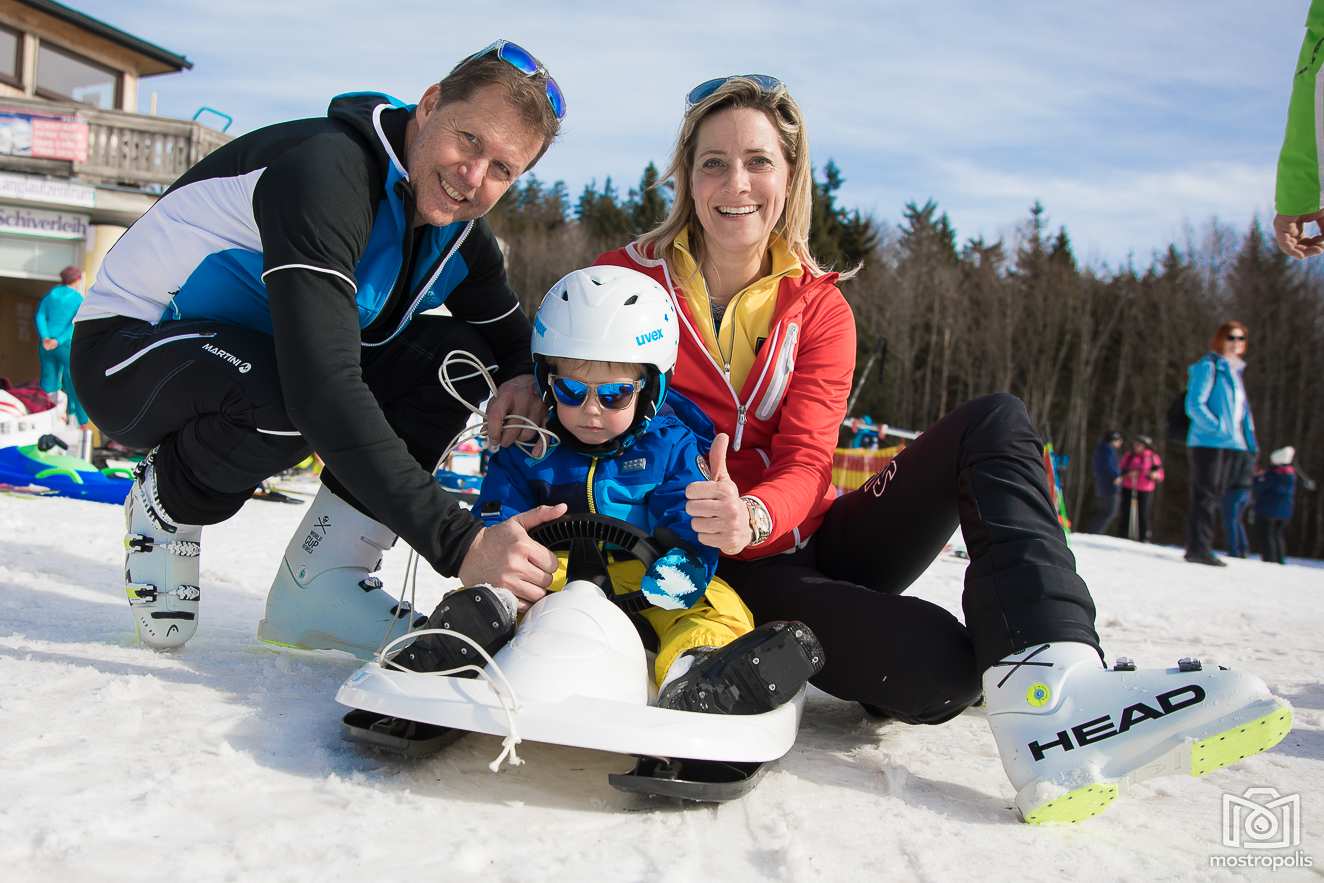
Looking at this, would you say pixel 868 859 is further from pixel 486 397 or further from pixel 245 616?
pixel 245 616

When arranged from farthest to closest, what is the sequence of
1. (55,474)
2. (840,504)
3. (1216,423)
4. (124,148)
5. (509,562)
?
(124,148) → (1216,423) → (55,474) → (840,504) → (509,562)

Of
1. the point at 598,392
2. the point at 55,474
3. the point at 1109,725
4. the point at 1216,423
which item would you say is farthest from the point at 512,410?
the point at 1216,423

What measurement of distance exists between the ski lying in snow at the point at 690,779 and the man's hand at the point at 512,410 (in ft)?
3.59

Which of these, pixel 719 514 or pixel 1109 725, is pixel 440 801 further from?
pixel 1109 725

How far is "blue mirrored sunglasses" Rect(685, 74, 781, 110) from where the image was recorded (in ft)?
9.43

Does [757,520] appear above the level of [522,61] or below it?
below

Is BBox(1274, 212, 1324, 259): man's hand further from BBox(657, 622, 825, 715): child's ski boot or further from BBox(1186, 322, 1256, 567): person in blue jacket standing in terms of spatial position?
BBox(1186, 322, 1256, 567): person in blue jacket standing

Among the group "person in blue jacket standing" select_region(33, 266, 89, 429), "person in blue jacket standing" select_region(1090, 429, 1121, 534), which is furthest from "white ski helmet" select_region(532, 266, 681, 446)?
"person in blue jacket standing" select_region(1090, 429, 1121, 534)

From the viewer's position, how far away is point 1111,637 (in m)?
4.21

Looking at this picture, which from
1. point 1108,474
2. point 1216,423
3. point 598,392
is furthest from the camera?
point 1108,474

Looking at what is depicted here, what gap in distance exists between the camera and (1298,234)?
9.79 feet

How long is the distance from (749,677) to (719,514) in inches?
15.3

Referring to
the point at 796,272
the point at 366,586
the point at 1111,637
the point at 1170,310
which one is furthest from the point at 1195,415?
the point at 1170,310

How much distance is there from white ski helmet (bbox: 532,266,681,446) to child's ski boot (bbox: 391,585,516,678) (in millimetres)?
762
